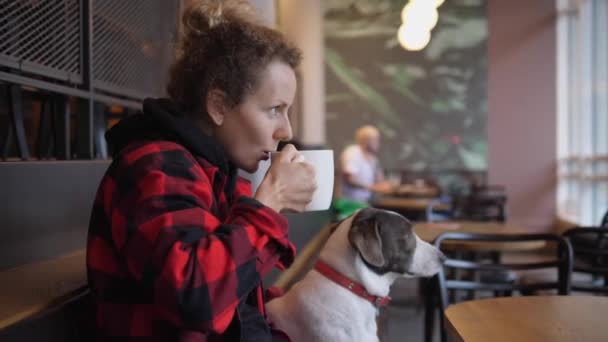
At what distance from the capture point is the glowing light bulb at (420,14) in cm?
474

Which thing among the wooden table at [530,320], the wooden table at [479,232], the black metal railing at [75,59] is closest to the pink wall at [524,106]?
the wooden table at [479,232]

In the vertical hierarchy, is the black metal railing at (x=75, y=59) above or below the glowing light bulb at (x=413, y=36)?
below

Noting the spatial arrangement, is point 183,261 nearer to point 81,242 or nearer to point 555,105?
point 81,242

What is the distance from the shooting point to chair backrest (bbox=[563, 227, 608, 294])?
2.21 meters

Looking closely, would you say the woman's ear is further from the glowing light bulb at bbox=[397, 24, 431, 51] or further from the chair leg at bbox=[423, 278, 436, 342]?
the glowing light bulb at bbox=[397, 24, 431, 51]

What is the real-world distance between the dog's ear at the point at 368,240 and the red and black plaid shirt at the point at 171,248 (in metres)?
0.65

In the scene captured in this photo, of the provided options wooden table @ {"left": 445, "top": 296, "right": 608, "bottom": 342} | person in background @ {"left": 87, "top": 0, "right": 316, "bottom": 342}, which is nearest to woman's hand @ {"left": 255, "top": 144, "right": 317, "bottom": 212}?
person in background @ {"left": 87, "top": 0, "right": 316, "bottom": 342}

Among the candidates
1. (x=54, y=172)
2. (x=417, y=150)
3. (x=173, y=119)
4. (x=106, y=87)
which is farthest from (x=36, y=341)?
(x=417, y=150)

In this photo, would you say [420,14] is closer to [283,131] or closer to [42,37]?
[42,37]

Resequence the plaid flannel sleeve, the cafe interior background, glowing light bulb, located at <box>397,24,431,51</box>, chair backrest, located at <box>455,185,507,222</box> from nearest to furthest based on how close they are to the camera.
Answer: the plaid flannel sleeve, chair backrest, located at <box>455,185,507,222</box>, glowing light bulb, located at <box>397,24,431,51</box>, the cafe interior background

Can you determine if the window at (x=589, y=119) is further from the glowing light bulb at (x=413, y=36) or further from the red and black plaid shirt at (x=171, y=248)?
the red and black plaid shirt at (x=171, y=248)

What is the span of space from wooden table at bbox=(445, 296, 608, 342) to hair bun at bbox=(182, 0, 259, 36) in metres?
0.80

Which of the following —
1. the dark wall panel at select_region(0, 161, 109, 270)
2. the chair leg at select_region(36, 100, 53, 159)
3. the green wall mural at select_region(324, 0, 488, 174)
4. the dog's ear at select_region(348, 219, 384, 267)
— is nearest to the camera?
the dark wall panel at select_region(0, 161, 109, 270)

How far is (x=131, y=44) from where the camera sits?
2.24m
